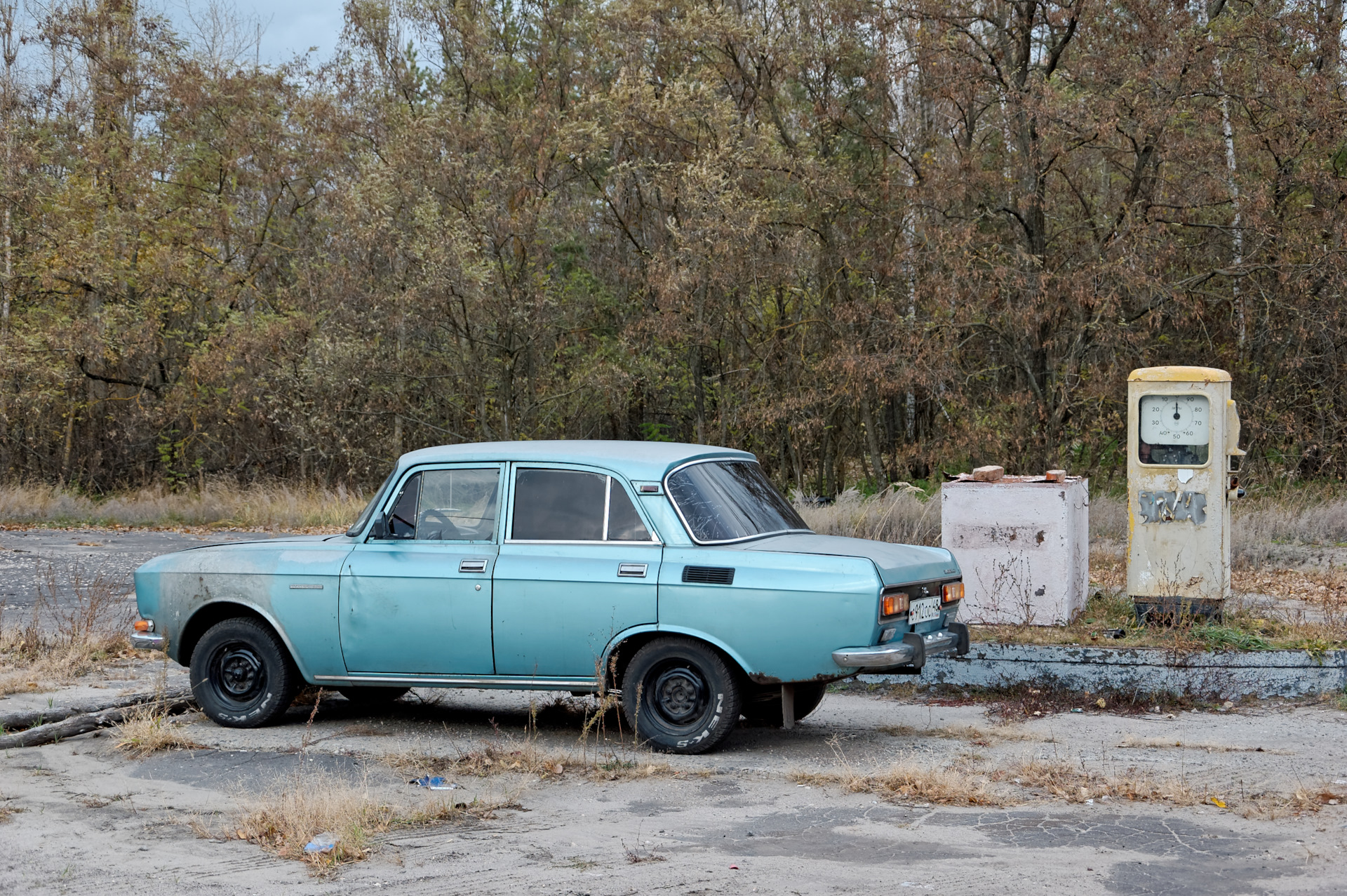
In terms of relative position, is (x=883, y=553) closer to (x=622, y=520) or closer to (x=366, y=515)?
(x=622, y=520)

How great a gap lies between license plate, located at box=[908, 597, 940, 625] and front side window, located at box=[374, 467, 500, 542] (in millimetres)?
2396

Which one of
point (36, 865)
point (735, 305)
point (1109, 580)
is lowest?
point (36, 865)

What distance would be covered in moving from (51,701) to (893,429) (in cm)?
2277

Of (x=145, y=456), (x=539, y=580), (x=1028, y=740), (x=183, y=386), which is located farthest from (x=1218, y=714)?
(x=145, y=456)

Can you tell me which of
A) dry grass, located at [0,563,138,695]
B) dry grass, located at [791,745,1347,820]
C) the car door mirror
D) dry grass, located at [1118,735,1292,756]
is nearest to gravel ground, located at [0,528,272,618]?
dry grass, located at [0,563,138,695]

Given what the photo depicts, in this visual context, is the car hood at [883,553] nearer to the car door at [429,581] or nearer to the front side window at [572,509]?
the front side window at [572,509]

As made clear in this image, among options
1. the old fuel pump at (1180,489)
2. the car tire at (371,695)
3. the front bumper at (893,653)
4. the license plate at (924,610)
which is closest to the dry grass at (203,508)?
the car tire at (371,695)

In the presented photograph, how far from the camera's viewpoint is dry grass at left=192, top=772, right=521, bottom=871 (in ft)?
17.5

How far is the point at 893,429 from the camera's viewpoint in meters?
29.4

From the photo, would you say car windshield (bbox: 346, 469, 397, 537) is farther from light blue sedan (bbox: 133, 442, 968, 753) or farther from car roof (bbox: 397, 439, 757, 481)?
car roof (bbox: 397, 439, 757, 481)

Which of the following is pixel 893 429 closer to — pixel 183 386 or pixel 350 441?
pixel 350 441

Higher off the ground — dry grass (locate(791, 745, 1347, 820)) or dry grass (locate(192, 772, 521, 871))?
dry grass (locate(791, 745, 1347, 820))

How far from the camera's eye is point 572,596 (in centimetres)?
723

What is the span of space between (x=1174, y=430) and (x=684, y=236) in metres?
15.8
